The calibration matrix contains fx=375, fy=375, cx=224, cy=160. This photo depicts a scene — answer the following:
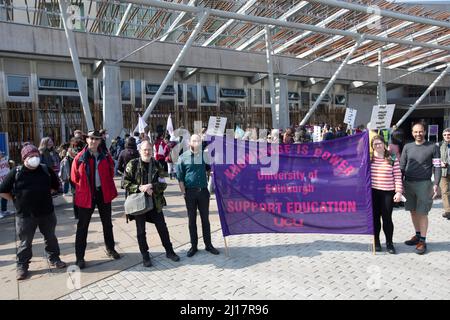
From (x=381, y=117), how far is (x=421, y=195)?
17.3ft

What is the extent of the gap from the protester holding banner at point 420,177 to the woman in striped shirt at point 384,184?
0.96ft

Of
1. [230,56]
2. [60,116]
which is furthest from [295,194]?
[230,56]

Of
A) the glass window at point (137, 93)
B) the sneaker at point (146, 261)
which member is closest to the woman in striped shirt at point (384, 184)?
the sneaker at point (146, 261)

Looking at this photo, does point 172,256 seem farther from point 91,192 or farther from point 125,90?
point 125,90

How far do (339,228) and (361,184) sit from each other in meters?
0.69

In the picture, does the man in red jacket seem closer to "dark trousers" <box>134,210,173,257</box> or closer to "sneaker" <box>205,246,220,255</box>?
"dark trousers" <box>134,210,173,257</box>

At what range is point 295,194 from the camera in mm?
5402

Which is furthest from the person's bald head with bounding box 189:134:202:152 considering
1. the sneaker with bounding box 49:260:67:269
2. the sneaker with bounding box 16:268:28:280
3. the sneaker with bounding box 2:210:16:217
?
the sneaker with bounding box 2:210:16:217

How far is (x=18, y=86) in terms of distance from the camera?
51.6 feet

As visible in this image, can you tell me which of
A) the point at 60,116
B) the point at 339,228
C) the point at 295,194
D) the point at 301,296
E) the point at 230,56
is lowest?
the point at 301,296
